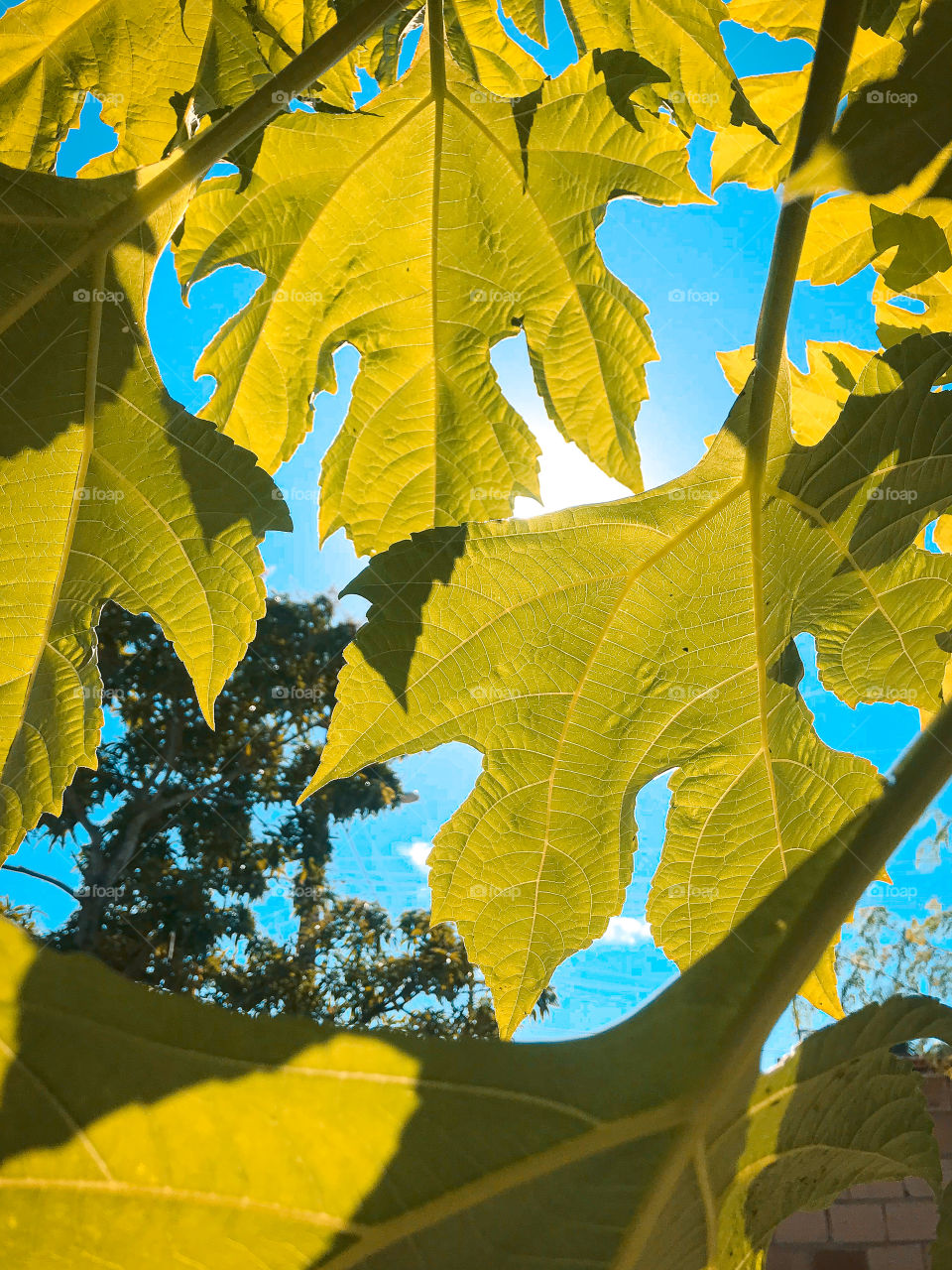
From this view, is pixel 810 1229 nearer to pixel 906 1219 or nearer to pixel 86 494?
pixel 906 1219

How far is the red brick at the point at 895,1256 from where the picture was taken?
313cm

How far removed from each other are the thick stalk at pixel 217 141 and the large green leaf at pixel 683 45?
0.91ft

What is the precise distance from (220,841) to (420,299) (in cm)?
802

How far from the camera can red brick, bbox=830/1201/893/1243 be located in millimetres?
3254

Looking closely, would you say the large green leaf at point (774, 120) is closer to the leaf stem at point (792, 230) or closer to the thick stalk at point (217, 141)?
the leaf stem at point (792, 230)

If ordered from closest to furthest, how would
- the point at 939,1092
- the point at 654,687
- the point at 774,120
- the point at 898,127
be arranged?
the point at 898,127 → the point at 654,687 → the point at 774,120 → the point at 939,1092

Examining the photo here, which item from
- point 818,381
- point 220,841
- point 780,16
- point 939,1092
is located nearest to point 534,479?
point 818,381

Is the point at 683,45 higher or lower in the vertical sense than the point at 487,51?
lower

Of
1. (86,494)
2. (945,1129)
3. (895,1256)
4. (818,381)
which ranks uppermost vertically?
(818,381)

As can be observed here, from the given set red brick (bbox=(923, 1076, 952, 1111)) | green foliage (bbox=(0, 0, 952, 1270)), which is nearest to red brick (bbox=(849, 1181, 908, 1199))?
red brick (bbox=(923, 1076, 952, 1111))

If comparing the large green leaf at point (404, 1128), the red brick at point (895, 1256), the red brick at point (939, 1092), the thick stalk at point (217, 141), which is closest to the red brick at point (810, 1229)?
the red brick at point (895, 1256)

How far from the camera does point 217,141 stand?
79 cm

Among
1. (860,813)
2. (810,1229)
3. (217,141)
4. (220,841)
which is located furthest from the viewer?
(220,841)

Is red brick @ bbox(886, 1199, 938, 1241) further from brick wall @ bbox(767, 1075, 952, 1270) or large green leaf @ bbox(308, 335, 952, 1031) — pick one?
large green leaf @ bbox(308, 335, 952, 1031)
